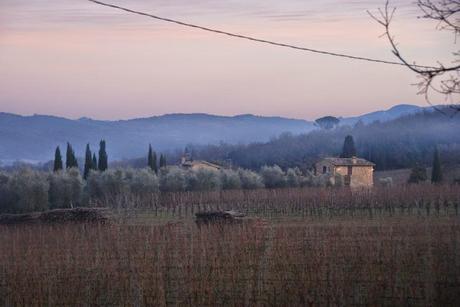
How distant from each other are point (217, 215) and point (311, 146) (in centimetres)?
8985

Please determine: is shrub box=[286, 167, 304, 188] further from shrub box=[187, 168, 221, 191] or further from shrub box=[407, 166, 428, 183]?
shrub box=[407, 166, 428, 183]

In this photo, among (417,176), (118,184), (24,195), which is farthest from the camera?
(417,176)

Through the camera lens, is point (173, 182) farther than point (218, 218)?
Yes

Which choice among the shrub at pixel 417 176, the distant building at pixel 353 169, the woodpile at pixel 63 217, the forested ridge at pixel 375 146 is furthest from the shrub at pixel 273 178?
the woodpile at pixel 63 217

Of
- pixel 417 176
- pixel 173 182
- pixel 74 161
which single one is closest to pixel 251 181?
pixel 173 182

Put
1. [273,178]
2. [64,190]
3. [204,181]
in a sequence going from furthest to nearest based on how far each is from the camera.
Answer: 1. [273,178]
2. [204,181]
3. [64,190]

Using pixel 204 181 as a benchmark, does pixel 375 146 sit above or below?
above

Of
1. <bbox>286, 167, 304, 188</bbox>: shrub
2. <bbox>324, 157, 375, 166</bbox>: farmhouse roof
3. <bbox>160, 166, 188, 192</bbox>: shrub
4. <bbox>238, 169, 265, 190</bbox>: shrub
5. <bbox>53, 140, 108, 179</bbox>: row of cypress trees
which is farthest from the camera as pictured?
<bbox>324, 157, 375, 166</bbox>: farmhouse roof

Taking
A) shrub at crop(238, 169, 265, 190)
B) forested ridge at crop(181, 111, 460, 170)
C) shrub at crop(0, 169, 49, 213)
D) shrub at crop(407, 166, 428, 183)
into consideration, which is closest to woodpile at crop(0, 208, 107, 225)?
shrub at crop(0, 169, 49, 213)

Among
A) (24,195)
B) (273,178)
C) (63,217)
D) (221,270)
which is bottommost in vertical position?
(221,270)

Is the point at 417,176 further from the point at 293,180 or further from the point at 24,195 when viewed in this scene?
the point at 24,195

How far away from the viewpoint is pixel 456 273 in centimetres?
1306

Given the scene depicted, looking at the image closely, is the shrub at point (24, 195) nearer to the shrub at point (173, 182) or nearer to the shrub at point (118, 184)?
the shrub at point (118, 184)

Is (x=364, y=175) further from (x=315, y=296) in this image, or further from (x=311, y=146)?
(x=315, y=296)
